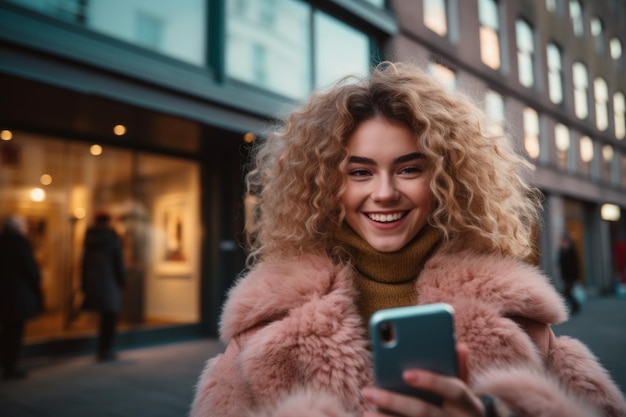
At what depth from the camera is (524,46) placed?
15781 mm

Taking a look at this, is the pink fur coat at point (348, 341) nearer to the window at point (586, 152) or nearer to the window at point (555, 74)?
the window at point (555, 74)

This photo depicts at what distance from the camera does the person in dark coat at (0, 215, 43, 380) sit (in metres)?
5.80

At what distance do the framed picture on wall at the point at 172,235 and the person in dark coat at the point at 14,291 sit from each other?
2681 mm

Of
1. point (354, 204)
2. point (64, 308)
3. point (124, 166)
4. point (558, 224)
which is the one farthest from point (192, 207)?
point (558, 224)

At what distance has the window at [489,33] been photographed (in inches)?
540

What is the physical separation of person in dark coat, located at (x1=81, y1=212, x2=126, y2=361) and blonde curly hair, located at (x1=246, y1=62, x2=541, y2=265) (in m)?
5.52

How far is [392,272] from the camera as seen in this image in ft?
5.39

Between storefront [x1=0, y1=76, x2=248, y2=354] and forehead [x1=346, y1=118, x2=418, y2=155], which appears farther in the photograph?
storefront [x1=0, y1=76, x2=248, y2=354]

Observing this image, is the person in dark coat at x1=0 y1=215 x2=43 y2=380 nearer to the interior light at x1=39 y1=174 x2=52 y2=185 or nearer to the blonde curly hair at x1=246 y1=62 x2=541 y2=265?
the interior light at x1=39 y1=174 x2=52 y2=185

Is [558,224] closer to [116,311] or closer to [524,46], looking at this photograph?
[524,46]

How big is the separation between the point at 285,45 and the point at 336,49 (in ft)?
4.69

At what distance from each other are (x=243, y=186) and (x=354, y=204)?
7566 millimetres

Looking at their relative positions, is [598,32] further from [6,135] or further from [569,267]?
[6,135]

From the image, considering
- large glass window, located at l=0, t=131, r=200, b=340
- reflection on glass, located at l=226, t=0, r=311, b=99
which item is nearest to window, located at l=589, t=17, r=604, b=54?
reflection on glass, located at l=226, t=0, r=311, b=99
